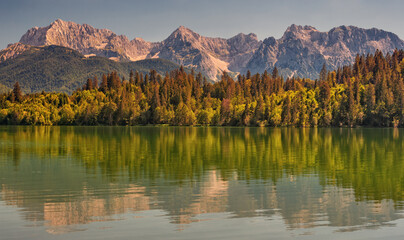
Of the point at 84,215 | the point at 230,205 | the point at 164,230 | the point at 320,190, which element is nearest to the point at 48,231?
the point at 84,215

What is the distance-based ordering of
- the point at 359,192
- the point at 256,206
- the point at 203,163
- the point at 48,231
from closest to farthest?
the point at 48,231, the point at 256,206, the point at 359,192, the point at 203,163

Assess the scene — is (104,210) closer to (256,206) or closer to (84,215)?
(84,215)

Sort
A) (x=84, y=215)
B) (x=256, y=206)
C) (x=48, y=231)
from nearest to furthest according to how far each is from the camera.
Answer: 1. (x=48, y=231)
2. (x=84, y=215)
3. (x=256, y=206)

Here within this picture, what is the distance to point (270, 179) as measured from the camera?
158 feet

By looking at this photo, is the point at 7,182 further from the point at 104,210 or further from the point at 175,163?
the point at 175,163

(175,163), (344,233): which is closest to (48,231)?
(344,233)

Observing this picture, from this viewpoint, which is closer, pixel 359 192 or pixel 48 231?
pixel 48 231

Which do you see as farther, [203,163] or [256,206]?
[203,163]

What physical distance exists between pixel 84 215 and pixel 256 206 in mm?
13563

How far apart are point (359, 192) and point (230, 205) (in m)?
14.0

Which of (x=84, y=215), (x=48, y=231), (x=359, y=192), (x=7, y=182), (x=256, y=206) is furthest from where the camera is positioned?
(x=7, y=182)

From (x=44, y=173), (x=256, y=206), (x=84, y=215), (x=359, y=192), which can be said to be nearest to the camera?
(x=84, y=215)

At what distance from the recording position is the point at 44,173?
175 feet

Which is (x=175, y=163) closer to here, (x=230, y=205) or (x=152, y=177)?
(x=152, y=177)
